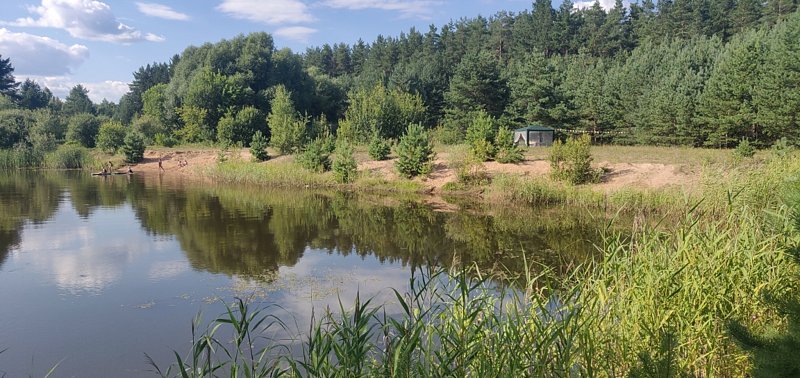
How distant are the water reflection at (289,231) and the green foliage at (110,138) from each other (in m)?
19.6

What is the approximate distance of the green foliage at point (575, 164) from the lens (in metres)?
21.0

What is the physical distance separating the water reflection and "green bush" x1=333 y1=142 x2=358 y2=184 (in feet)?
6.38

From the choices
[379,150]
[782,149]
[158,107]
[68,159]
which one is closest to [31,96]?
[158,107]

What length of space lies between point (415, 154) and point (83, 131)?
38013 millimetres

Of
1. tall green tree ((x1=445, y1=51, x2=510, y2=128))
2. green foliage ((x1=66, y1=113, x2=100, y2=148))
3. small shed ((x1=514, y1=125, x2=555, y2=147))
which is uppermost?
tall green tree ((x1=445, y1=51, x2=510, y2=128))

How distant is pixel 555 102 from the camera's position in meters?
39.1

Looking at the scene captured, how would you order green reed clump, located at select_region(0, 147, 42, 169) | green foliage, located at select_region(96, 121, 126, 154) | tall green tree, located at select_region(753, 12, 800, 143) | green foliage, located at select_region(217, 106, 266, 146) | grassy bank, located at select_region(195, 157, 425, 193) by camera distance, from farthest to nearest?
green foliage, located at select_region(96, 121, 126, 154) → green foliage, located at select_region(217, 106, 266, 146) → green reed clump, located at select_region(0, 147, 42, 169) → grassy bank, located at select_region(195, 157, 425, 193) → tall green tree, located at select_region(753, 12, 800, 143)

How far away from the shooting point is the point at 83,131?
49500 millimetres

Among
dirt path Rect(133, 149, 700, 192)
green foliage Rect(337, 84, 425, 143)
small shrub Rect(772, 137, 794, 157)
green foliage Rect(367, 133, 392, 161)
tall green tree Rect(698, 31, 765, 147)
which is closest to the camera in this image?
small shrub Rect(772, 137, 794, 157)

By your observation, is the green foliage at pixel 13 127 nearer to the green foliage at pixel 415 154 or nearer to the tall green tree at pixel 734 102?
the green foliage at pixel 415 154

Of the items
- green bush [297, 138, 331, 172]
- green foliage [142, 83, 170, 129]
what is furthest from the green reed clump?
green bush [297, 138, 331, 172]

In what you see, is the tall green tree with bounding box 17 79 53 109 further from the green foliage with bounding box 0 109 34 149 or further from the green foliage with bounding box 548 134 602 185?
the green foliage with bounding box 548 134 602 185

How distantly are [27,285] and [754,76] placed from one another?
108 ft

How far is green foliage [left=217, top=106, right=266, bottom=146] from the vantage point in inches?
1716
